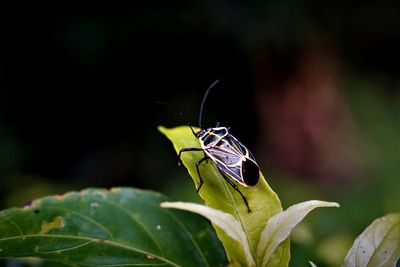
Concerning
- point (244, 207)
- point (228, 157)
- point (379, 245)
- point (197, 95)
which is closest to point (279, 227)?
point (244, 207)

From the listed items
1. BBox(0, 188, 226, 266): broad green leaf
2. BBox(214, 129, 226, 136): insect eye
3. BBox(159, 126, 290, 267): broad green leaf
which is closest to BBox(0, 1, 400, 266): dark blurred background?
BBox(214, 129, 226, 136): insect eye

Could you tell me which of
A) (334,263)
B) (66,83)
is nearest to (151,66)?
(66,83)

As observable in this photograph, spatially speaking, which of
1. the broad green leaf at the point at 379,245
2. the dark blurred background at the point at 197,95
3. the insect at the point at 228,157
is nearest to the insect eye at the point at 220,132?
the insect at the point at 228,157

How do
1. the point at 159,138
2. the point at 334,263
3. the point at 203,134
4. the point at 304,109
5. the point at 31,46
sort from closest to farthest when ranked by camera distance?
the point at 203,134, the point at 334,263, the point at 31,46, the point at 159,138, the point at 304,109

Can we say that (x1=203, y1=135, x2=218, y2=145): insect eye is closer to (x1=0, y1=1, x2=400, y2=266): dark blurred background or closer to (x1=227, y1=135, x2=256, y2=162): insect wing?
(x1=227, y1=135, x2=256, y2=162): insect wing

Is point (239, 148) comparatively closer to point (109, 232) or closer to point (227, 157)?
point (227, 157)

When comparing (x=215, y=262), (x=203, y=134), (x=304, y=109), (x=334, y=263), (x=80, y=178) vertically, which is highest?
(x=203, y=134)

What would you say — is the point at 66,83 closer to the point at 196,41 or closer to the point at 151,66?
the point at 151,66
